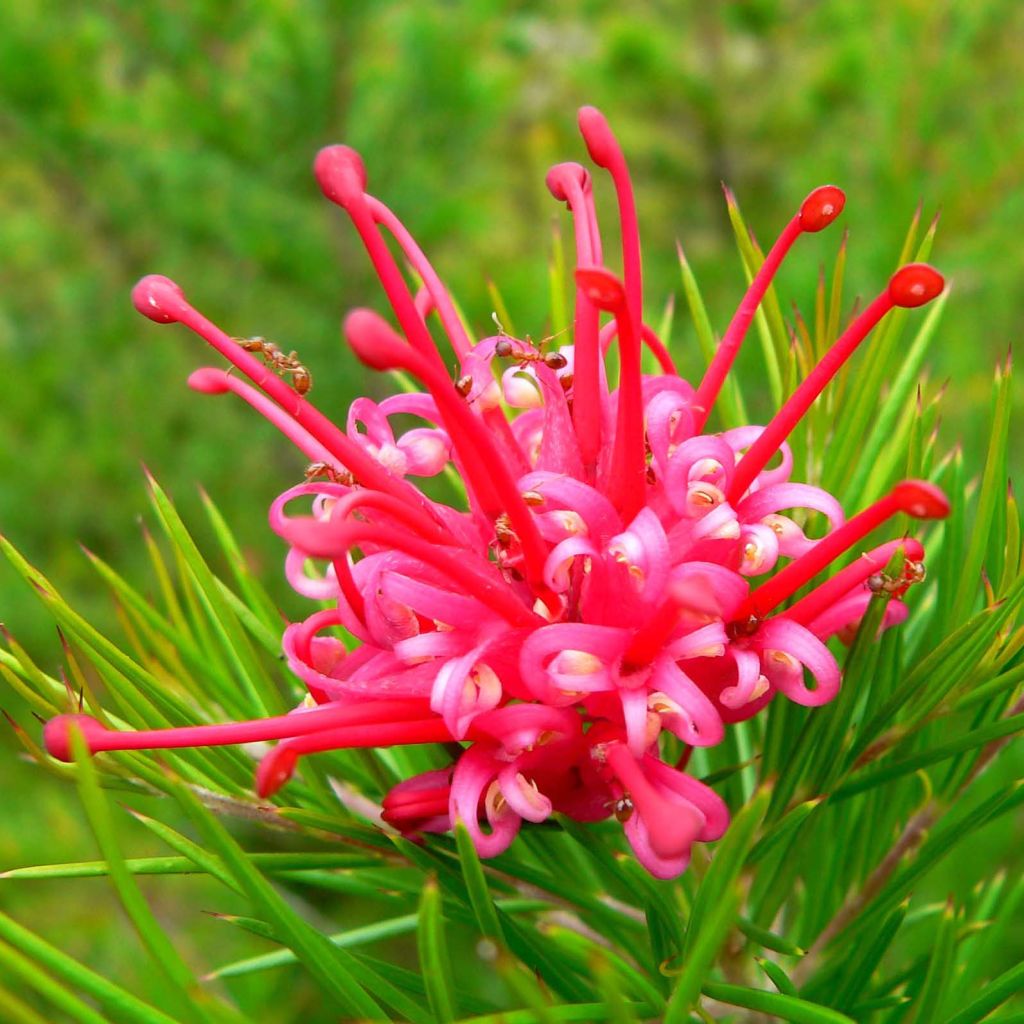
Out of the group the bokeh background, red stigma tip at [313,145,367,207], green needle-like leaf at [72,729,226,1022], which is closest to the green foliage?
green needle-like leaf at [72,729,226,1022]

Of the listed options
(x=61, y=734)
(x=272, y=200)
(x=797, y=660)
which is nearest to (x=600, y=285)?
(x=797, y=660)

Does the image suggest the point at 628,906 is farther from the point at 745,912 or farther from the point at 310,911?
the point at 310,911

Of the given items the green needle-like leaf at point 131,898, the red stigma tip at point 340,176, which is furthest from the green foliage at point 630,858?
the red stigma tip at point 340,176

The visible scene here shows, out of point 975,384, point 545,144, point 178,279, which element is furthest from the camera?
point 545,144

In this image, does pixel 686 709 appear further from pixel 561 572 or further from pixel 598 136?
pixel 598 136

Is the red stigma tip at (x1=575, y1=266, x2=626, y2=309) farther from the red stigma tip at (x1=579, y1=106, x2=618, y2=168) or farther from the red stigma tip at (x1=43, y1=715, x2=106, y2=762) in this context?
the red stigma tip at (x1=43, y1=715, x2=106, y2=762)

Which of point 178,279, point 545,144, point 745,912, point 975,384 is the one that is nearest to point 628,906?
point 745,912

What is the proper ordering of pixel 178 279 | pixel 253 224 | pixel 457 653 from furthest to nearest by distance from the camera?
pixel 178 279, pixel 253 224, pixel 457 653

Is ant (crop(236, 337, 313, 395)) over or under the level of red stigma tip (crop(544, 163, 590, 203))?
under
